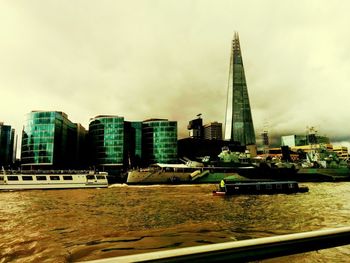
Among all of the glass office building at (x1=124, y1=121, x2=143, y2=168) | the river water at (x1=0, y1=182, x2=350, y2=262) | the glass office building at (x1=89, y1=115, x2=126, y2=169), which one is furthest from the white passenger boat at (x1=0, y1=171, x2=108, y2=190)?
the glass office building at (x1=124, y1=121, x2=143, y2=168)

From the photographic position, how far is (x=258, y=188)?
2072 inches

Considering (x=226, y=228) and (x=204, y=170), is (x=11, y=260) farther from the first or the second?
(x=204, y=170)

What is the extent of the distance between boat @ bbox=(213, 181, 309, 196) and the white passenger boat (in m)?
37.9

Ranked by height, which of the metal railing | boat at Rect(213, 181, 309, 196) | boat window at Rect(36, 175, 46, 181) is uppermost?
the metal railing

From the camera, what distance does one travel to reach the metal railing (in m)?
1.96

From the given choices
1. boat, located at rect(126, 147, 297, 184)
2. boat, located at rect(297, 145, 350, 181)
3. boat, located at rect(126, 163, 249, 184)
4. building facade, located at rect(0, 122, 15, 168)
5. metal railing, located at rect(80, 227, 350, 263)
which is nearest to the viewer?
metal railing, located at rect(80, 227, 350, 263)

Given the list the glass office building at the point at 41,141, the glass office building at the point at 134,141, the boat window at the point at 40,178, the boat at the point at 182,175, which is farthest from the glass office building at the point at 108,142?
the boat window at the point at 40,178

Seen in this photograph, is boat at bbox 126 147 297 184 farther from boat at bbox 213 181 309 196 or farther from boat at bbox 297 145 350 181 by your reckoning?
boat at bbox 213 181 309 196

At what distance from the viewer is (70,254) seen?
13.2 m

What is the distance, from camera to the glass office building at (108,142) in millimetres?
130125

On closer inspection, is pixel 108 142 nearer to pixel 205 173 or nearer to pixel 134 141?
pixel 134 141

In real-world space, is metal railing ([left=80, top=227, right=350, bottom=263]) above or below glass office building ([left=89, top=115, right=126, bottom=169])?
below

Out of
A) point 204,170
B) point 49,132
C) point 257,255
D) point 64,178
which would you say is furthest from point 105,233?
point 49,132

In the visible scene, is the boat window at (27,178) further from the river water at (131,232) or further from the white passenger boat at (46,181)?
the river water at (131,232)
